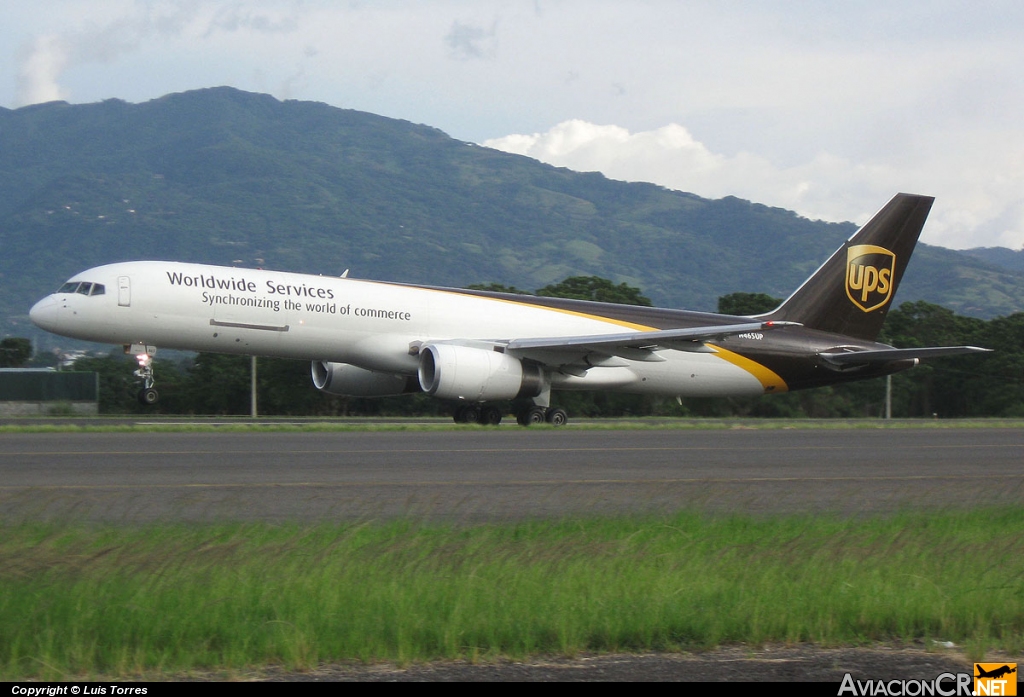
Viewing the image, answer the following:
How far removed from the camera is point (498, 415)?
2772 centimetres

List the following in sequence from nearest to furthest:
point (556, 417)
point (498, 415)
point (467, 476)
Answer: point (467, 476), point (498, 415), point (556, 417)

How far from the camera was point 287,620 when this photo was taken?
6.30 m

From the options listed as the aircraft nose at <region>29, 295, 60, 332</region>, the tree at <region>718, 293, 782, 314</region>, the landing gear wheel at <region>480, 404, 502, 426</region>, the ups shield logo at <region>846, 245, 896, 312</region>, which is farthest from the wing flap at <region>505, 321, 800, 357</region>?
the tree at <region>718, 293, 782, 314</region>

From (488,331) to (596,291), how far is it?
3414cm

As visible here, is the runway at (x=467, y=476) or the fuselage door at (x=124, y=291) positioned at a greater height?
the fuselage door at (x=124, y=291)

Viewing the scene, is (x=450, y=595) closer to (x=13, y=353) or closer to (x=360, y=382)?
(x=360, y=382)

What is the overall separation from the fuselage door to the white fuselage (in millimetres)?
21

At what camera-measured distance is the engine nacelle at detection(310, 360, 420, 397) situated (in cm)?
2864

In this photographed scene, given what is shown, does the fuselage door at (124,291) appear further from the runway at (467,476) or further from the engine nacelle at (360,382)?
the engine nacelle at (360,382)

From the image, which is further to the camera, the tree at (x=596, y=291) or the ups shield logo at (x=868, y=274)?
the tree at (x=596, y=291)

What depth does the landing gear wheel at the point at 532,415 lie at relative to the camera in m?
28.0

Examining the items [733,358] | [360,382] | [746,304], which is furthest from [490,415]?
[746,304]

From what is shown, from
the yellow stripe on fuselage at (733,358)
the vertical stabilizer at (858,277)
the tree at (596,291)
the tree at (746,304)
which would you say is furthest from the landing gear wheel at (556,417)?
the tree at (746,304)

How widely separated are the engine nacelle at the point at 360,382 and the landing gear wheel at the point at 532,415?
8.80ft
